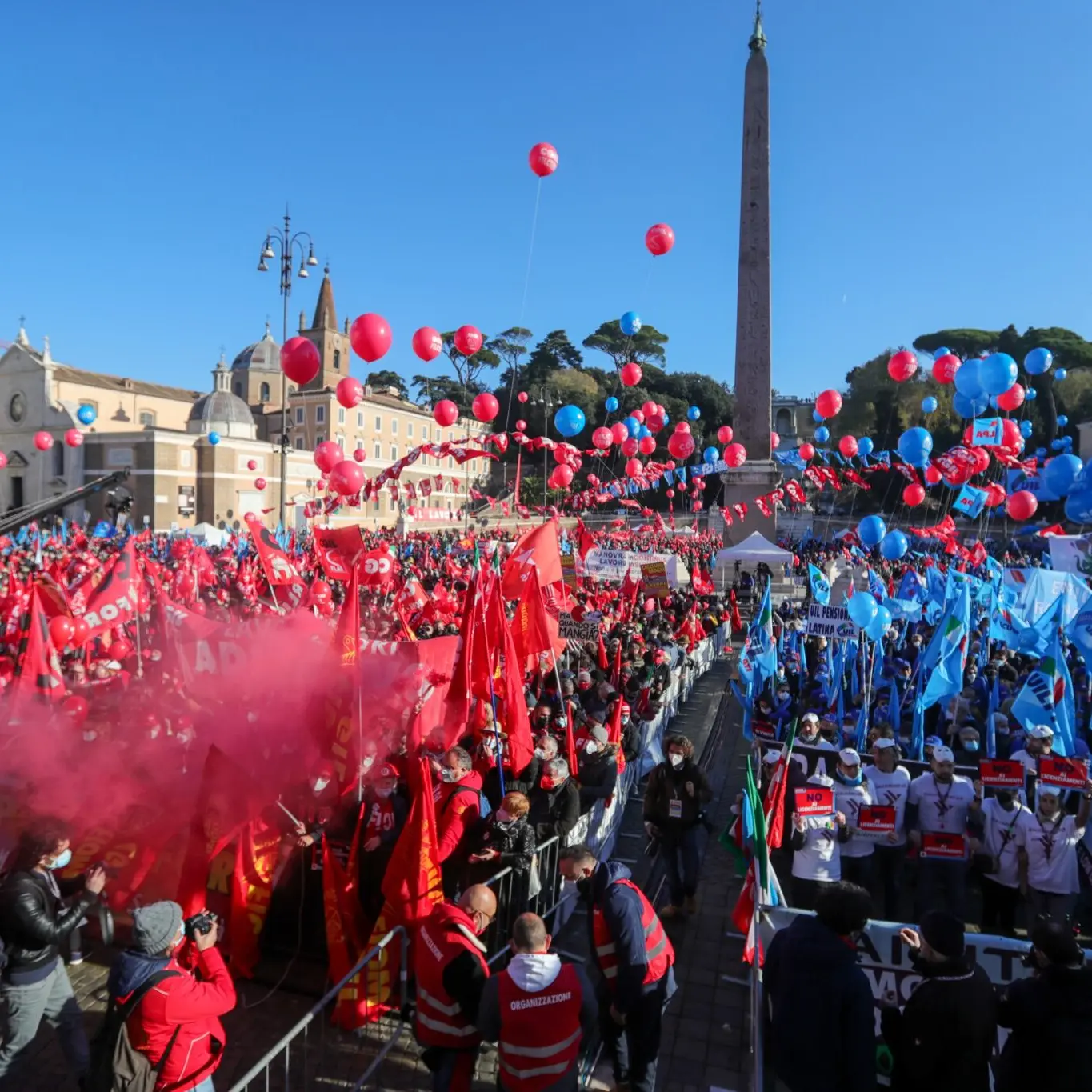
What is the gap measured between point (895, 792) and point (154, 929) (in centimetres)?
480

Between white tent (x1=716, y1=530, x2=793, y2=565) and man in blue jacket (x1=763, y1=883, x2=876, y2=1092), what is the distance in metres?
18.6

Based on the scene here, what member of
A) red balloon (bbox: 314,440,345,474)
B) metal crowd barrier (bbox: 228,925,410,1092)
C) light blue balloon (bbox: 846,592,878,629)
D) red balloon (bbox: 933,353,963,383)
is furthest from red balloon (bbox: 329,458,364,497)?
red balloon (bbox: 933,353,963,383)

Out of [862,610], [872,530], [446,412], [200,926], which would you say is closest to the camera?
[200,926]

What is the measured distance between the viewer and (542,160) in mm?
10758

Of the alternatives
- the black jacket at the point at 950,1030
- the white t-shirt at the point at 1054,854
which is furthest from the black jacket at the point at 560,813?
the white t-shirt at the point at 1054,854

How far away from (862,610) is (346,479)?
8.17 metres

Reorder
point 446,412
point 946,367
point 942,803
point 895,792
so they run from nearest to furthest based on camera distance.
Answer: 1. point 942,803
2. point 895,792
3. point 946,367
4. point 446,412

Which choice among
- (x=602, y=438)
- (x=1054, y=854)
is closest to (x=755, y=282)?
(x=602, y=438)

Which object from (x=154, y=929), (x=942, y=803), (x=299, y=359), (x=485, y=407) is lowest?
(x=942, y=803)

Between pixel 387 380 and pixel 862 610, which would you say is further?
pixel 387 380

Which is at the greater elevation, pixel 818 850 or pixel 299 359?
pixel 299 359

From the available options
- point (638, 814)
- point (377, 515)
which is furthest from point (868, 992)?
point (377, 515)

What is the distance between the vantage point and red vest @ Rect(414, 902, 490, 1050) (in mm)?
3410

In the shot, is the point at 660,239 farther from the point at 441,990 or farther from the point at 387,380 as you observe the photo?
the point at 387,380
